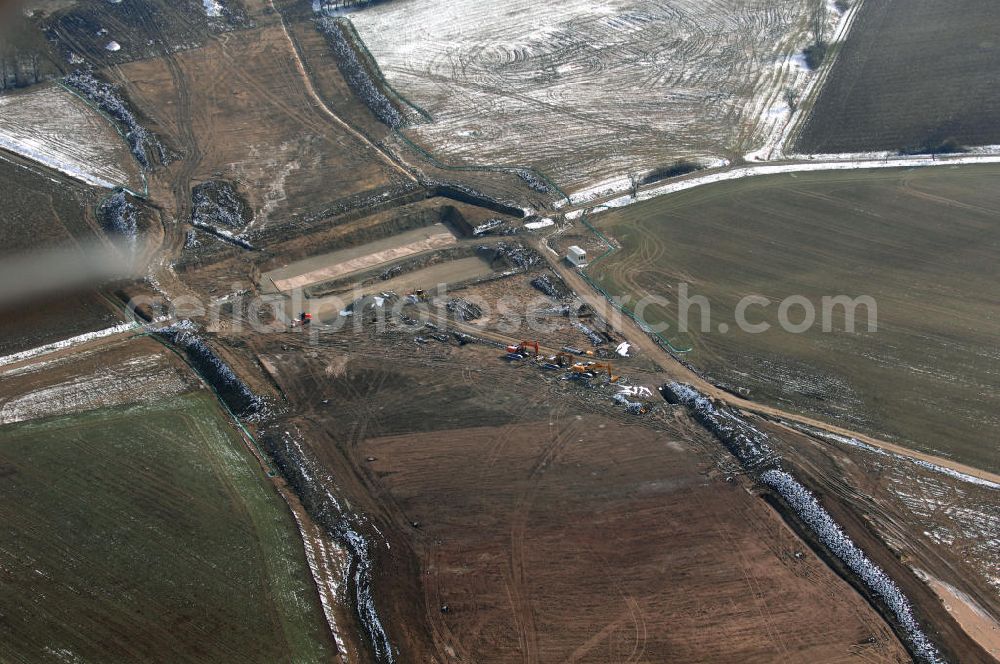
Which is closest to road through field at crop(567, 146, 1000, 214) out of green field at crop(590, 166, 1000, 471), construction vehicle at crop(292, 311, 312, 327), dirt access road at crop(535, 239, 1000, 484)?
green field at crop(590, 166, 1000, 471)

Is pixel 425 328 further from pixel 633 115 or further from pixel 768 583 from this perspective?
pixel 633 115

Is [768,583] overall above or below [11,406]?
below

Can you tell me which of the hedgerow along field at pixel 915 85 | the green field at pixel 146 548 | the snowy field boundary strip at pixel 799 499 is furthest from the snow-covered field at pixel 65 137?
the hedgerow along field at pixel 915 85

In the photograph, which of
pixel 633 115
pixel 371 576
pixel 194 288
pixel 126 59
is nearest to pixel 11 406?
pixel 194 288

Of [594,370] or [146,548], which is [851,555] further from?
[146,548]

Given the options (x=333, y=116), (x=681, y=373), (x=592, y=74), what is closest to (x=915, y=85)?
(x=592, y=74)

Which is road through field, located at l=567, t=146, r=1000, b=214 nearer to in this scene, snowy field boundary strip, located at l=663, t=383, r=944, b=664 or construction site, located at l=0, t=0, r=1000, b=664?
construction site, located at l=0, t=0, r=1000, b=664
